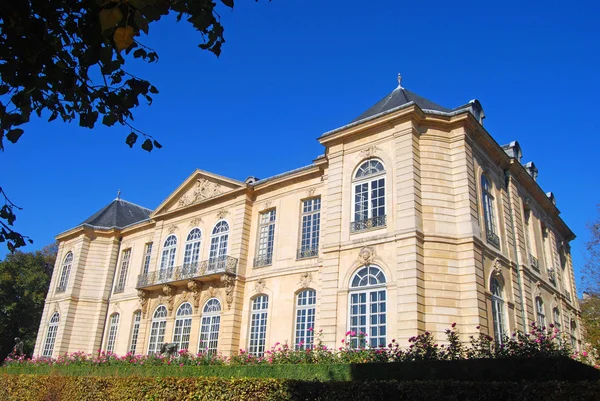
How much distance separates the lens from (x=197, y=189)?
2284 centimetres

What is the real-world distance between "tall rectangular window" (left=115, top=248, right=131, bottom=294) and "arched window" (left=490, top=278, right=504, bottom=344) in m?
18.7

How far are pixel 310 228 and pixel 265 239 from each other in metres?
2.30

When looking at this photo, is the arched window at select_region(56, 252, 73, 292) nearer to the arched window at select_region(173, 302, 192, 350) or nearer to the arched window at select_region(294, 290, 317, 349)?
the arched window at select_region(173, 302, 192, 350)

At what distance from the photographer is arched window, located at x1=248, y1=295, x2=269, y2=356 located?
17.8 meters

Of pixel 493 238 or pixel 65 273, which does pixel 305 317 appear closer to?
pixel 493 238

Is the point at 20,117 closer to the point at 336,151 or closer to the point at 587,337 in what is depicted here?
the point at 336,151

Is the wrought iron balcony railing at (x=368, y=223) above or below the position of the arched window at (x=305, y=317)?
above

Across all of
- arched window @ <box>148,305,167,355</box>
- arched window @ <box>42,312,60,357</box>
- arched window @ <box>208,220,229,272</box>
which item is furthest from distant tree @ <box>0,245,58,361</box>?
arched window @ <box>208,220,229,272</box>

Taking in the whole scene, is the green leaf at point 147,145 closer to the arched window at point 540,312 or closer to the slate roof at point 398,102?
the slate roof at point 398,102

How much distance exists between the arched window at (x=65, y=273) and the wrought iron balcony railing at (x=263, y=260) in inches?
538

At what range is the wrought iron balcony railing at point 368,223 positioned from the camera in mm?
14609

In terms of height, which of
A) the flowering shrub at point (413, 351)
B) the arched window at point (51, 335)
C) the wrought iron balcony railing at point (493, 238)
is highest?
the wrought iron balcony railing at point (493, 238)

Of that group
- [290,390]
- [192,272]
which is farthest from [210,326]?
[290,390]

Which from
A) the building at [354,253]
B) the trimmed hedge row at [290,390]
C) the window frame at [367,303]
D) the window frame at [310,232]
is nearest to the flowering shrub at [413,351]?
the window frame at [367,303]
